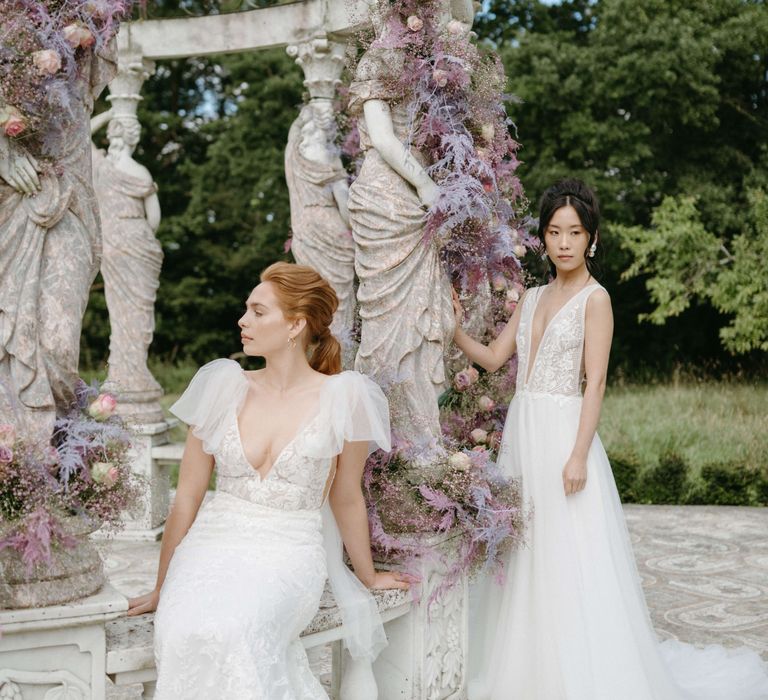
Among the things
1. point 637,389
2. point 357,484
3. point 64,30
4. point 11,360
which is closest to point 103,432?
point 11,360

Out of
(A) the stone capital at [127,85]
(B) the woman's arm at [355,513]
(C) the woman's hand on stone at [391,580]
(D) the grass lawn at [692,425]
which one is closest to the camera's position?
(B) the woman's arm at [355,513]

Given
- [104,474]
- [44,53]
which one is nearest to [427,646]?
[104,474]

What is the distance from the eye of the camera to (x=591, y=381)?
3996 millimetres

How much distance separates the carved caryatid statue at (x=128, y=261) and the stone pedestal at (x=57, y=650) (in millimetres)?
4694

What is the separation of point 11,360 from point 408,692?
1.96m

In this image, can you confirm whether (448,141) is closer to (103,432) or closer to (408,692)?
(103,432)

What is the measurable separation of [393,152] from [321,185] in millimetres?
3489

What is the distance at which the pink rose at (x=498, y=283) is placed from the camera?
480 cm

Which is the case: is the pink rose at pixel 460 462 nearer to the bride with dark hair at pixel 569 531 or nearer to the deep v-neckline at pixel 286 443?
the bride with dark hair at pixel 569 531

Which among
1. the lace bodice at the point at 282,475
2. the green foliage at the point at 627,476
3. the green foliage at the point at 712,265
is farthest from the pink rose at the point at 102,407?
the green foliage at the point at 712,265

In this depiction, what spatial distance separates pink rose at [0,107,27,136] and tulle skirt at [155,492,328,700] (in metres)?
1.38

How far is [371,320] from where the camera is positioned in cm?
422

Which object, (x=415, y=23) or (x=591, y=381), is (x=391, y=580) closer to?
(x=591, y=381)

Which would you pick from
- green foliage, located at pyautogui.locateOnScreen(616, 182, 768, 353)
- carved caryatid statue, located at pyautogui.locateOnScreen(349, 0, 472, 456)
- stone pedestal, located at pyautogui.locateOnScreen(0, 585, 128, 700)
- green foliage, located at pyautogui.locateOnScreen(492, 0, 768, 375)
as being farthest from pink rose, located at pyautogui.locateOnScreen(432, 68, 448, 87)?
green foliage, located at pyautogui.locateOnScreen(616, 182, 768, 353)
